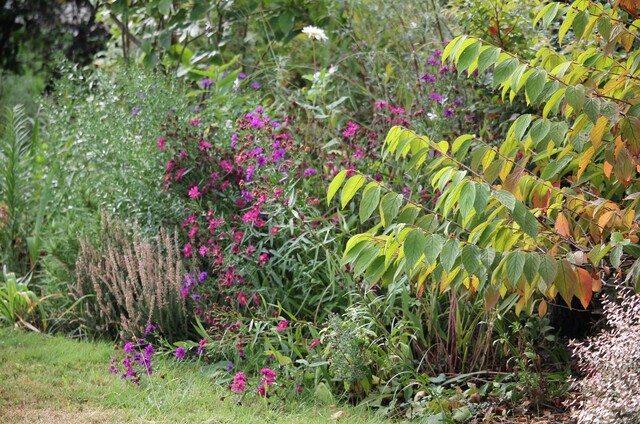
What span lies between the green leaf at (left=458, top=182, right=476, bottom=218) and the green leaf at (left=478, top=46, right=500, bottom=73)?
0.48 m

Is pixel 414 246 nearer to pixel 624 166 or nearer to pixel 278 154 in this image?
pixel 624 166

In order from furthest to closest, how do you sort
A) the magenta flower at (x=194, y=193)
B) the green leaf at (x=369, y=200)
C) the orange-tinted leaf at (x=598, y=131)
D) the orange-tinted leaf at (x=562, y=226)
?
the magenta flower at (x=194, y=193), the orange-tinted leaf at (x=562, y=226), the orange-tinted leaf at (x=598, y=131), the green leaf at (x=369, y=200)

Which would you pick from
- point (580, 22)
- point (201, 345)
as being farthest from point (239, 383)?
point (580, 22)

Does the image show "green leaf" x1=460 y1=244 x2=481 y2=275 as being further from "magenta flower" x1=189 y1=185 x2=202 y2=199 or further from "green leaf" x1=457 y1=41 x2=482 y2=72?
"magenta flower" x1=189 y1=185 x2=202 y2=199

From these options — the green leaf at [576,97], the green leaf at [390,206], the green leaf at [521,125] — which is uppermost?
the green leaf at [576,97]

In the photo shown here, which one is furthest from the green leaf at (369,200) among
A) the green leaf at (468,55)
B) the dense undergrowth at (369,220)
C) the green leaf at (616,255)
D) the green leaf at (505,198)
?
the green leaf at (616,255)

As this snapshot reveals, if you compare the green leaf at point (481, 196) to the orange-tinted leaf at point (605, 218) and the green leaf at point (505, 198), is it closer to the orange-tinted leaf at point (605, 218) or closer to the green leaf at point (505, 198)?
the green leaf at point (505, 198)

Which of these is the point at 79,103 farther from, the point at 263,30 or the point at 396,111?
the point at 396,111

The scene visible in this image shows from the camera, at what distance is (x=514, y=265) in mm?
2906

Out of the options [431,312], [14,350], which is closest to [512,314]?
[431,312]

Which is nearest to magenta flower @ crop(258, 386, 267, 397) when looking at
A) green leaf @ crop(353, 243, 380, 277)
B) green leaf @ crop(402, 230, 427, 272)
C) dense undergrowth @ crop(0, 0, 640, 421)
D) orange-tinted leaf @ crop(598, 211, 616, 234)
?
dense undergrowth @ crop(0, 0, 640, 421)

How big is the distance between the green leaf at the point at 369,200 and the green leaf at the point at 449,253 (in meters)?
0.30

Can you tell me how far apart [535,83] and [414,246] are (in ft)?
2.44

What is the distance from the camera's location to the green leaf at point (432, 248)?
283 cm
